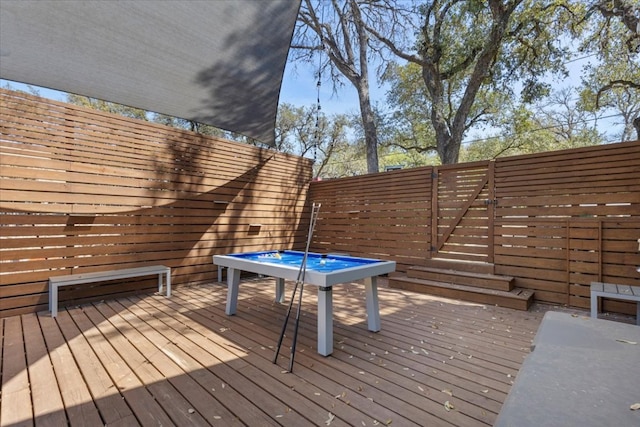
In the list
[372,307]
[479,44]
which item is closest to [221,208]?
[372,307]

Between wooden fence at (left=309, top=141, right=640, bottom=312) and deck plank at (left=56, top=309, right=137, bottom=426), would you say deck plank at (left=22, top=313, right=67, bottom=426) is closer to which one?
deck plank at (left=56, top=309, right=137, bottom=426)

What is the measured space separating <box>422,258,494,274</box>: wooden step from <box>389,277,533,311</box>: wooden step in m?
0.35

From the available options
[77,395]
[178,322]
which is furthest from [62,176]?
[77,395]

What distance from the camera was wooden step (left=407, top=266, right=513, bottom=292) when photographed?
158 inches

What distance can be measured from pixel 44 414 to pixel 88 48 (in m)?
2.55

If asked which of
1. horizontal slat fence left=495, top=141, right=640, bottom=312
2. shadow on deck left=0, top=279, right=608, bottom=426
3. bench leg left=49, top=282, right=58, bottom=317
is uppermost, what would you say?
horizontal slat fence left=495, top=141, right=640, bottom=312

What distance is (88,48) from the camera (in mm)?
2430

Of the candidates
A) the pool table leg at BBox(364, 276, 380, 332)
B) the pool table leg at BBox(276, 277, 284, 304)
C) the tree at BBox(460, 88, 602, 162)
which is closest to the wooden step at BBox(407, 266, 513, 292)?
the pool table leg at BBox(364, 276, 380, 332)

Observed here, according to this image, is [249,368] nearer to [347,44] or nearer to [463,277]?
[463,277]

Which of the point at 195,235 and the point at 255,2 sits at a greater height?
the point at 255,2

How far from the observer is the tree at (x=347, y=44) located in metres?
8.16

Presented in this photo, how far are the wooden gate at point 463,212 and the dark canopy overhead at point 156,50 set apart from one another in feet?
10.1

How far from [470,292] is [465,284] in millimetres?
256

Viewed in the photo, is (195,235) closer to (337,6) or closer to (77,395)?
(77,395)
